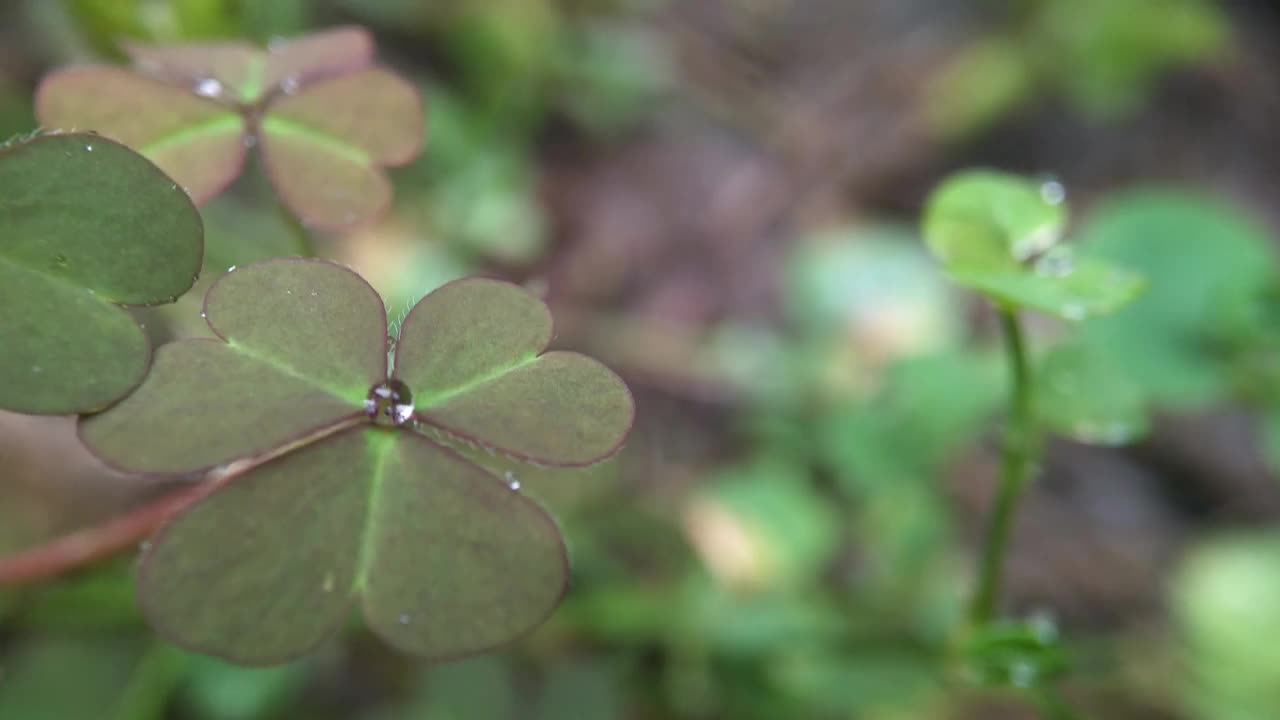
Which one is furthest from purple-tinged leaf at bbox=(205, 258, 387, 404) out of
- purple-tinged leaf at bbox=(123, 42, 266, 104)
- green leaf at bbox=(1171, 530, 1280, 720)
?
green leaf at bbox=(1171, 530, 1280, 720)

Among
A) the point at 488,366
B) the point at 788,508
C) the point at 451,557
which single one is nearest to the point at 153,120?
the point at 488,366

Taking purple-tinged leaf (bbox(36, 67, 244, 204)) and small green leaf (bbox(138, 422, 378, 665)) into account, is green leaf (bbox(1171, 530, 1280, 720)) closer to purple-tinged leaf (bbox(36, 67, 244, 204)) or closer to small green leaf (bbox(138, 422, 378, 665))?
small green leaf (bbox(138, 422, 378, 665))

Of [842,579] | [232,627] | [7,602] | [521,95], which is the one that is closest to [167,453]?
[232,627]

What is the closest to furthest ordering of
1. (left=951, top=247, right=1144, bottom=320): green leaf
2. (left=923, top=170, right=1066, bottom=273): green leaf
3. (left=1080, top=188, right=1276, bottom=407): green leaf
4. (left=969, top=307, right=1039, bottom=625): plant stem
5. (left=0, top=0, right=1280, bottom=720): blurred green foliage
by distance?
(left=951, top=247, right=1144, bottom=320): green leaf
(left=923, top=170, right=1066, bottom=273): green leaf
(left=969, top=307, right=1039, bottom=625): plant stem
(left=0, top=0, right=1280, bottom=720): blurred green foliage
(left=1080, top=188, right=1276, bottom=407): green leaf

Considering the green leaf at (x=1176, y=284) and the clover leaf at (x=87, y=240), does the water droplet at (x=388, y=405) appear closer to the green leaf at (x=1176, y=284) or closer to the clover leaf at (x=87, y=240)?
the clover leaf at (x=87, y=240)

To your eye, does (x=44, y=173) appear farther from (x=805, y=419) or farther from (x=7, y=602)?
(x=805, y=419)

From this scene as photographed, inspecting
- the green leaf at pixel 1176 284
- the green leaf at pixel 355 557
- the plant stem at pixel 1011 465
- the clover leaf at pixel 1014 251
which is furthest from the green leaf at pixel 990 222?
the green leaf at pixel 1176 284

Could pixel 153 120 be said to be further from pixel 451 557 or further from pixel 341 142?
pixel 451 557
